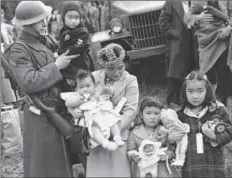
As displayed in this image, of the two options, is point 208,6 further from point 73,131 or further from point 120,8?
point 73,131

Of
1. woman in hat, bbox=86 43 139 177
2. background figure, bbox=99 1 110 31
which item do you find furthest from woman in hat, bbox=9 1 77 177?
background figure, bbox=99 1 110 31

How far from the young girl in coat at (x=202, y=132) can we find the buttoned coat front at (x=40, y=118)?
112 cm

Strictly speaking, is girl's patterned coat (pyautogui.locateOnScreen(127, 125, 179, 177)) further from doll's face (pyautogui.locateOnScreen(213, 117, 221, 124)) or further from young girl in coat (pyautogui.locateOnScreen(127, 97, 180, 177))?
doll's face (pyautogui.locateOnScreen(213, 117, 221, 124))

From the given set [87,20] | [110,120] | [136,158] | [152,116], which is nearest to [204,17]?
[152,116]

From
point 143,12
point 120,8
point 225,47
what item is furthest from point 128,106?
point 120,8

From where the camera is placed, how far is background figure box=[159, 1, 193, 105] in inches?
299

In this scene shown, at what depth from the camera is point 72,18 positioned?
472cm

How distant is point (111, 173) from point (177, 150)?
608 millimetres

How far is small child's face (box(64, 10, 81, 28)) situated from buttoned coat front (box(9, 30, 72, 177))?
0.70m

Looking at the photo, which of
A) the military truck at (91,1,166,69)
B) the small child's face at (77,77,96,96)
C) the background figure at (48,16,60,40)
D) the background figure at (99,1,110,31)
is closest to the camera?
the small child's face at (77,77,96,96)

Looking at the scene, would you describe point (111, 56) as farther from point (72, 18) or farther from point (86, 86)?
point (72, 18)

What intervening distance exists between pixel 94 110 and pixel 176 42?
410 cm

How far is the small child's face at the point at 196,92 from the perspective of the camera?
4.03 m

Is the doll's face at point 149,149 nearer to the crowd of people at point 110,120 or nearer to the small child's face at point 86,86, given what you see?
the crowd of people at point 110,120
